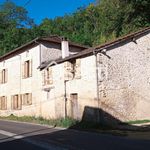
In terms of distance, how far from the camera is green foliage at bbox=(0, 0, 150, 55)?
3375 cm

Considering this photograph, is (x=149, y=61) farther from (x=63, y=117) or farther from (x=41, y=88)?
(x=41, y=88)

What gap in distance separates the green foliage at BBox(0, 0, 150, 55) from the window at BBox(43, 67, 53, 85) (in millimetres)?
8978

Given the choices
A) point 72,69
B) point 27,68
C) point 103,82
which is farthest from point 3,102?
point 103,82

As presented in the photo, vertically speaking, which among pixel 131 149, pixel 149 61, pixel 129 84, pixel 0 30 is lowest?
pixel 131 149

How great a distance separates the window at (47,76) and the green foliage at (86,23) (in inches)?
353

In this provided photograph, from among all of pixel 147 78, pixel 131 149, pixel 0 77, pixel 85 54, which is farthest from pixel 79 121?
pixel 0 77

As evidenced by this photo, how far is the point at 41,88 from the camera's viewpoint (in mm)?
30484

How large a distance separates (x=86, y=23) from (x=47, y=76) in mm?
27377

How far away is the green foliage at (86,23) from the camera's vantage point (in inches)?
1329

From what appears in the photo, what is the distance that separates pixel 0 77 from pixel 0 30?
2032cm

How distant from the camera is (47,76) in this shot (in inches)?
1163

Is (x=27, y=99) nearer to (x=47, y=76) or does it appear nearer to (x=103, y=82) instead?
(x=47, y=76)

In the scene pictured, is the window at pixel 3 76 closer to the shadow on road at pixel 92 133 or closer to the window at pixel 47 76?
the window at pixel 47 76

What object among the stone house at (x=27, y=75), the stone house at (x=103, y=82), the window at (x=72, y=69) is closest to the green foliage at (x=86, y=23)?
the stone house at (x=27, y=75)
